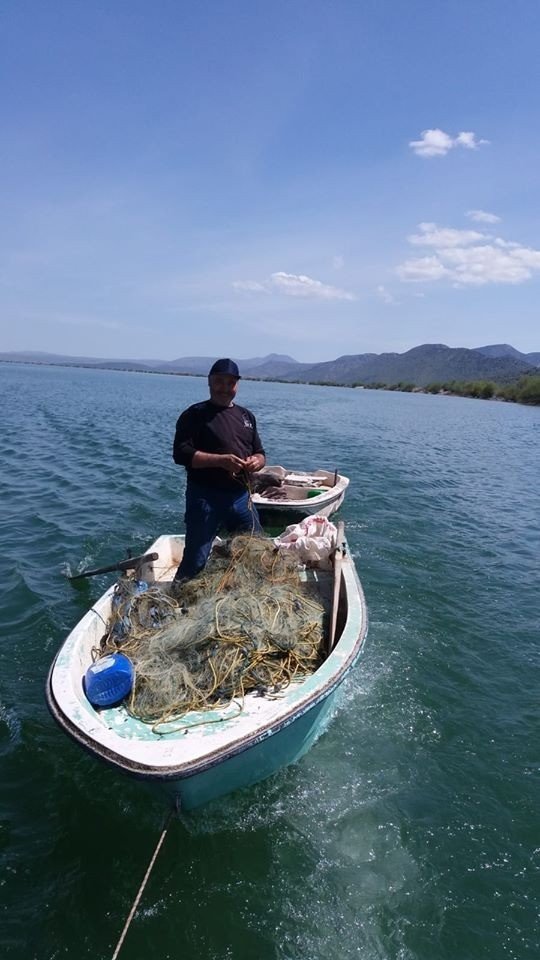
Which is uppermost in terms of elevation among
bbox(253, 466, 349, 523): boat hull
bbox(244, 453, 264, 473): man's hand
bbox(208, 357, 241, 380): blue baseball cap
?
bbox(208, 357, 241, 380): blue baseball cap

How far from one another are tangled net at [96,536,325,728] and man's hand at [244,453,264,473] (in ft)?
2.99

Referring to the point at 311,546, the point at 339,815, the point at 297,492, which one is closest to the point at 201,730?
the point at 339,815

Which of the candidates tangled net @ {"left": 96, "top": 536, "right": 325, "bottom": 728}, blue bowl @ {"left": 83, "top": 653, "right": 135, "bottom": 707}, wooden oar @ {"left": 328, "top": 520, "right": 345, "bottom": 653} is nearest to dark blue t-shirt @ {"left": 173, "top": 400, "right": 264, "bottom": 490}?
tangled net @ {"left": 96, "top": 536, "right": 325, "bottom": 728}

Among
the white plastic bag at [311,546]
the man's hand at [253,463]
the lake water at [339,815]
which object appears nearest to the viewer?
the lake water at [339,815]

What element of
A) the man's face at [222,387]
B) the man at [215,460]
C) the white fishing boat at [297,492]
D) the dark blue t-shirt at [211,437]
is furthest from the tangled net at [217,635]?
the white fishing boat at [297,492]

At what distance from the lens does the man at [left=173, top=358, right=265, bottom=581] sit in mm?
5875

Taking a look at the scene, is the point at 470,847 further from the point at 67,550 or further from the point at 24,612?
the point at 67,550

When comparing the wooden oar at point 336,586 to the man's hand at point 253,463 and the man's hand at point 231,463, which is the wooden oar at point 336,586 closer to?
the man's hand at point 253,463

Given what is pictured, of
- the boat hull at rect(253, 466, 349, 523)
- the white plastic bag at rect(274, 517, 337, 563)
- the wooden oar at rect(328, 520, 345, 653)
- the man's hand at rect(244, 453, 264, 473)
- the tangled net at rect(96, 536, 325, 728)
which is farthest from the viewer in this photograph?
the boat hull at rect(253, 466, 349, 523)

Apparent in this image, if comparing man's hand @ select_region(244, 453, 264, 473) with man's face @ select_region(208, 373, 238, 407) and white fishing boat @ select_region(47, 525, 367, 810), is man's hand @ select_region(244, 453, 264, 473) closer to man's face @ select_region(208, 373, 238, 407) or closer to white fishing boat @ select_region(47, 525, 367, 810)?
man's face @ select_region(208, 373, 238, 407)

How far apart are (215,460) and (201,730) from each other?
2.74 metres

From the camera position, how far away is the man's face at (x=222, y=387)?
5.86 meters

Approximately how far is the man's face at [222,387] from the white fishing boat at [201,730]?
2641mm

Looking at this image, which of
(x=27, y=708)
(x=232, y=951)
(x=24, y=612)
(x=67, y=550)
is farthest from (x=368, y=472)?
(x=232, y=951)
